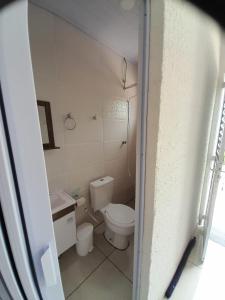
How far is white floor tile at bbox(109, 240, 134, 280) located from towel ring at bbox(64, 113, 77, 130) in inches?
60.0

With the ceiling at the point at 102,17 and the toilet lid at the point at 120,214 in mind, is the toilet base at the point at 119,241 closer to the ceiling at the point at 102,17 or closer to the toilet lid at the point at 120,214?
the toilet lid at the point at 120,214

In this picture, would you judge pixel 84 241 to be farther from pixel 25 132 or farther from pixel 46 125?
pixel 25 132

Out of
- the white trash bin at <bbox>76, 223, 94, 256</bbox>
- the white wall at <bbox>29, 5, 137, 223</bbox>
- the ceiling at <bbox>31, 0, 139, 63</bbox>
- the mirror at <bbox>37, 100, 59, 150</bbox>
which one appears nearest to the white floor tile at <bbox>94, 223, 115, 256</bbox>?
the white trash bin at <bbox>76, 223, 94, 256</bbox>

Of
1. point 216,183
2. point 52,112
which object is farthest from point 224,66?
point 52,112

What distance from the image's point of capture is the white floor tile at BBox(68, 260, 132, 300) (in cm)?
116

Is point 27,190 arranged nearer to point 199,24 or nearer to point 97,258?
point 199,24

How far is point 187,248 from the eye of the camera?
1433mm

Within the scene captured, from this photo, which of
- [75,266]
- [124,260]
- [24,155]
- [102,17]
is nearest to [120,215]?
[124,260]

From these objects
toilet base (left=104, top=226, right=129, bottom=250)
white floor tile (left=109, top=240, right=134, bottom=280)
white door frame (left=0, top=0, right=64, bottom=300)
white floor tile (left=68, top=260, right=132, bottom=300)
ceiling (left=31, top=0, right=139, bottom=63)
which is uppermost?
ceiling (left=31, top=0, right=139, bottom=63)

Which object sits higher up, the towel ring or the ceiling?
the ceiling

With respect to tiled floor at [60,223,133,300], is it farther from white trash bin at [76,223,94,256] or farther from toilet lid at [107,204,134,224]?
toilet lid at [107,204,134,224]

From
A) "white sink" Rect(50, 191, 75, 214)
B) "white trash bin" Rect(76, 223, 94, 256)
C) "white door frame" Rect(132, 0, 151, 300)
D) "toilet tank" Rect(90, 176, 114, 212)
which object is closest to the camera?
"white door frame" Rect(132, 0, 151, 300)

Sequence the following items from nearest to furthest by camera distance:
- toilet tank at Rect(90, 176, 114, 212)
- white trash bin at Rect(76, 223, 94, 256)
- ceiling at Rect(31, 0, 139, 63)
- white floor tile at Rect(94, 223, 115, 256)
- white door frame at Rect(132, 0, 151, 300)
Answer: white door frame at Rect(132, 0, 151, 300) → ceiling at Rect(31, 0, 139, 63) → white trash bin at Rect(76, 223, 94, 256) → white floor tile at Rect(94, 223, 115, 256) → toilet tank at Rect(90, 176, 114, 212)

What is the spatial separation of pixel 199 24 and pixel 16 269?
1.24 meters
